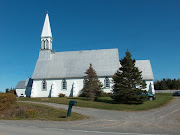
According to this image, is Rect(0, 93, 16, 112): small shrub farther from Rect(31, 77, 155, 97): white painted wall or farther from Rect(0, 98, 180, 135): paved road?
Rect(31, 77, 155, 97): white painted wall

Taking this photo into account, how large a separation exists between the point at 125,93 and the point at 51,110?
34.1 ft

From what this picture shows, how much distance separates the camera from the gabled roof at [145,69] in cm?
3973

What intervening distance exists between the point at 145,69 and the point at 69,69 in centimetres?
1760

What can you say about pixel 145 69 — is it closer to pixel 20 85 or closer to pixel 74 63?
pixel 74 63

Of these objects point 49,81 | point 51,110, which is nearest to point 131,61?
point 51,110

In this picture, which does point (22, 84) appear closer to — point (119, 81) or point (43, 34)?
point (43, 34)

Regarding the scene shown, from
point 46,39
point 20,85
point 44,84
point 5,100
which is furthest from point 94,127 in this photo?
point 20,85

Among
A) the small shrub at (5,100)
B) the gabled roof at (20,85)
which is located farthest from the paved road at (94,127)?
the gabled roof at (20,85)

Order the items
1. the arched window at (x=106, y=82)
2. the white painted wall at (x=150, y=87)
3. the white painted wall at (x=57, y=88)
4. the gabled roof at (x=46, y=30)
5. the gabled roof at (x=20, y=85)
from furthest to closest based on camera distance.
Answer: the gabled roof at (x=20, y=85)
the gabled roof at (x=46, y=30)
the white painted wall at (x=57, y=88)
the arched window at (x=106, y=82)
the white painted wall at (x=150, y=87)

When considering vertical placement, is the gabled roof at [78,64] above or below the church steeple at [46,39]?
below

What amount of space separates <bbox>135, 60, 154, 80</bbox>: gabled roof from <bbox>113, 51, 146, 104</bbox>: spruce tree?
15.0 meters

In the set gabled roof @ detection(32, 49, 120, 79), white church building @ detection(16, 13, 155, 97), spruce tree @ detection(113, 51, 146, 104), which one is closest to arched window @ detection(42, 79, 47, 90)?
white church building @ detection(16, 13, 155, 97)

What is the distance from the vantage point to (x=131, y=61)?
86.3 feet

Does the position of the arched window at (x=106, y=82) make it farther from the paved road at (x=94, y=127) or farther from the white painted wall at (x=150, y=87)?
the paved road at (x=94, y=127)
